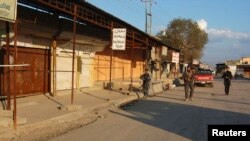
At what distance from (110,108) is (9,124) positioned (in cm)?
718

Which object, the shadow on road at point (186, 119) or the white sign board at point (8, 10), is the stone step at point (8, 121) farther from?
the shadow on road at point (186, 119)

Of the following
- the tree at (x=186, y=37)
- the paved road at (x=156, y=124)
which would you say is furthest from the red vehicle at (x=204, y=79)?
the tree at (x=186, y=37)

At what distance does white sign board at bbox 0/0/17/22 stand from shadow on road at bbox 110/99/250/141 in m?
5.22

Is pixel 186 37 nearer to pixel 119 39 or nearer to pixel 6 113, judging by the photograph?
pixel 119 39

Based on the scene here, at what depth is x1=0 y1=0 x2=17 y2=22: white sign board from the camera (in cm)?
1104

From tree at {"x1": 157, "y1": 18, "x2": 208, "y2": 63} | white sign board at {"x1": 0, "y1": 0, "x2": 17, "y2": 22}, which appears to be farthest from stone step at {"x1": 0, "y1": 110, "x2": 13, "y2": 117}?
tree at {"x1": 157, "y1": 18, "x2": 208, "y2": 63}

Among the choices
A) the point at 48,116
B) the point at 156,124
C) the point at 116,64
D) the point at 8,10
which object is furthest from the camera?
the point at 116,64

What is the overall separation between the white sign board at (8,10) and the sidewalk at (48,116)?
280 centimetres

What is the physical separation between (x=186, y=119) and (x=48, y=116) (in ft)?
15.3

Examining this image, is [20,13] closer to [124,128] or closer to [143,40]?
[124,128]

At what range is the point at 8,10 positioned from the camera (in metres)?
11.2

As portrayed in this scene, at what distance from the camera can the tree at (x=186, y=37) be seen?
8888cm

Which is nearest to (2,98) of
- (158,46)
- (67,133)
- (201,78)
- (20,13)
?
(20,13)

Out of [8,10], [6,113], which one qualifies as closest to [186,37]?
[6,113]
